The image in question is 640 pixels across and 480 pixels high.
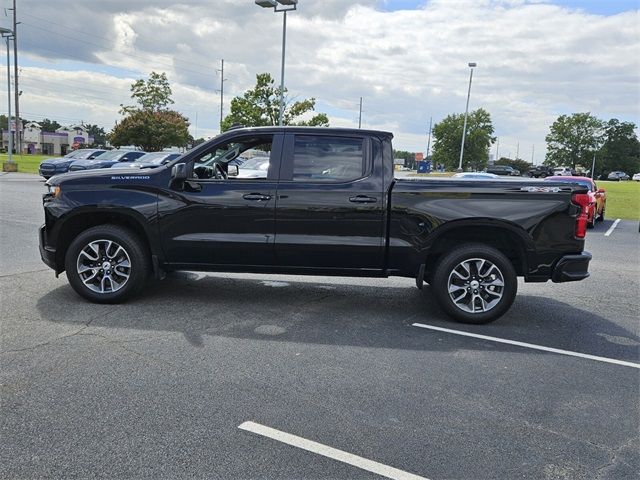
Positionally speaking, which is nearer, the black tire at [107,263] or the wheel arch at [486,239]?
the wheel arch at [486,239]

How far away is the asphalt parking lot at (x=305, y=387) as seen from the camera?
9.70 ft

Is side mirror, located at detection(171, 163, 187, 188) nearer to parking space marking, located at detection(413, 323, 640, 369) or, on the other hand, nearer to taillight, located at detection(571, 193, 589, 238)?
parking space marking, located at detection(413, 323, 640, 369)

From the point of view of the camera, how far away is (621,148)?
106m

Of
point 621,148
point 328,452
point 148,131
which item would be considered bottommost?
point 328,452

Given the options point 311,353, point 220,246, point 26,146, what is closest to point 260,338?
point 311,353

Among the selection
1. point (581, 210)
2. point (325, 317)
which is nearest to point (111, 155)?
point (325, 317)

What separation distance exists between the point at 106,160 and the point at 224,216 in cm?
2403

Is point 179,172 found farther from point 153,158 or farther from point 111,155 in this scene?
point 111,155

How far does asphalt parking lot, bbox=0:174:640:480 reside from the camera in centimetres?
296

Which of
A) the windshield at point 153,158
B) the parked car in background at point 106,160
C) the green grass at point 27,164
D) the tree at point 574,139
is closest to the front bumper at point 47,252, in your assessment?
the windshield at point 153,158

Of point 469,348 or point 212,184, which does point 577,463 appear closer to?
point 469,348

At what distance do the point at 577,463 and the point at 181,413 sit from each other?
241 centimetres

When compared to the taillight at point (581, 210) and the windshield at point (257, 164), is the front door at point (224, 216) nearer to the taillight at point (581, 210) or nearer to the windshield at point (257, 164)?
the windshield at point (257, 164)

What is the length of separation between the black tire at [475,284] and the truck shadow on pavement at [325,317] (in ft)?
0.49
